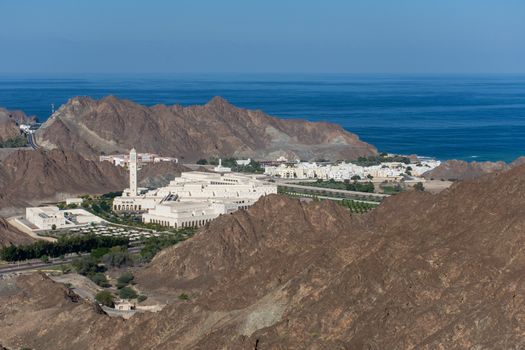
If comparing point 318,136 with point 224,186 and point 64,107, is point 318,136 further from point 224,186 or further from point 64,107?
point 224,186

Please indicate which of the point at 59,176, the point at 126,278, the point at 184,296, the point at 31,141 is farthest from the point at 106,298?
the point at 31,141

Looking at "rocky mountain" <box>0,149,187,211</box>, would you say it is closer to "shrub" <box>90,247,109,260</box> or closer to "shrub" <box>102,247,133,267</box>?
"shrub" <box>90,247,109,260</box>

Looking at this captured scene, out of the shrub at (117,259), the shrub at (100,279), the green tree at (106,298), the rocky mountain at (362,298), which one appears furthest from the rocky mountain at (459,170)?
the rocky mountain at (362,298)

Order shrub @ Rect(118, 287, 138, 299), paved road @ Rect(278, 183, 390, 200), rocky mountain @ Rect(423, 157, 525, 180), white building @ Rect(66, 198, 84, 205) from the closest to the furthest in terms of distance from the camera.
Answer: shrub @ Rect(118, 287, 138, 299) < white building @ Rect(66, 198, 84, 205) < paved road @ Rect(278, 183, 390, 200) < rocky mountain @ Rect(423, 157, 525, 180)

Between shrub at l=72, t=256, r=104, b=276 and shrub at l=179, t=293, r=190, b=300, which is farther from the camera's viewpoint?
shrub at l=72, t=256, r=104, b=276

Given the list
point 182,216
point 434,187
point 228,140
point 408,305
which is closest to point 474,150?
point 228,140

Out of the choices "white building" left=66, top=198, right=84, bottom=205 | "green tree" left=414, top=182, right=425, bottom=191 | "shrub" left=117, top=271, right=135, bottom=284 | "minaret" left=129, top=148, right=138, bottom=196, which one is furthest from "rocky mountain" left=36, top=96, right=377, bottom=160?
"shrub" left=117, top=271, right=135, bottom=284

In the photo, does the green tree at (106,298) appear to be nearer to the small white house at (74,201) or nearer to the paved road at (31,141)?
the small white house at (74,201)
